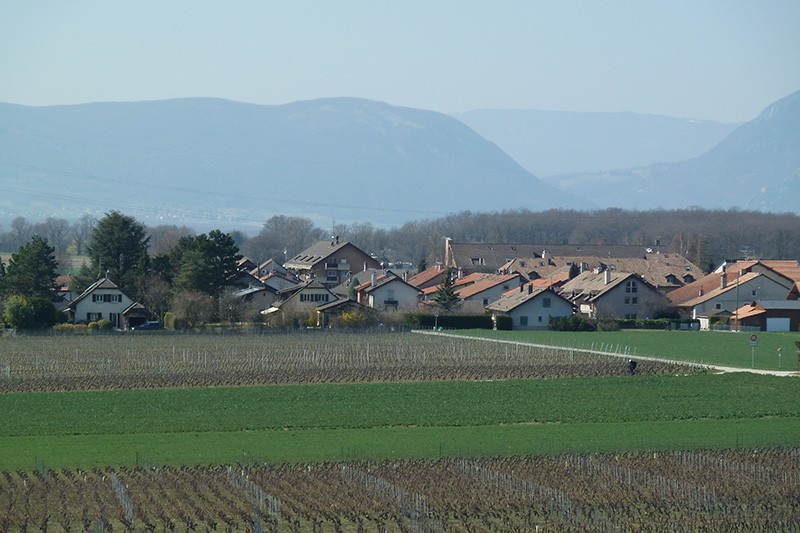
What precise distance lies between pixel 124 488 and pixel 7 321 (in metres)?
42.2

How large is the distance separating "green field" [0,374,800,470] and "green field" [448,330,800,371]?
335 inches

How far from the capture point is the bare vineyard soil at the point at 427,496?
20.0 meters

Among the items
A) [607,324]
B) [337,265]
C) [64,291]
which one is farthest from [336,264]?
[607,324]

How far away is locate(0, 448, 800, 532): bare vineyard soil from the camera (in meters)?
20.0

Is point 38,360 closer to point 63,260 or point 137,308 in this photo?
point 137,308

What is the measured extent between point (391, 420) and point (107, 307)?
39726 mm

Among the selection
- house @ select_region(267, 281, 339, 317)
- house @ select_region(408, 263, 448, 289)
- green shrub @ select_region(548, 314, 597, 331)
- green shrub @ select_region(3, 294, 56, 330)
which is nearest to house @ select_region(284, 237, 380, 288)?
house @ select_region(408, 263, 448, 289)

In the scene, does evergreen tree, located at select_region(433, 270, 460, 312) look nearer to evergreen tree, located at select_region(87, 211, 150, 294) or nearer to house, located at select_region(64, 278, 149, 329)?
house, located at select_region(64, 278, 149, 329)

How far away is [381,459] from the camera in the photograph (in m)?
25.4

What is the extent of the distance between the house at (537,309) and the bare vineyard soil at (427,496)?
1759 inches

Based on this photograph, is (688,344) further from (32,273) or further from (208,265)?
(32,273)

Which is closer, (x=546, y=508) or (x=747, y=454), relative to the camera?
(x=546, y=508)

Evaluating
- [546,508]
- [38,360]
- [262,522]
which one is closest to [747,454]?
[546,508]

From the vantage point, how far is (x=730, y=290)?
74.1 m
